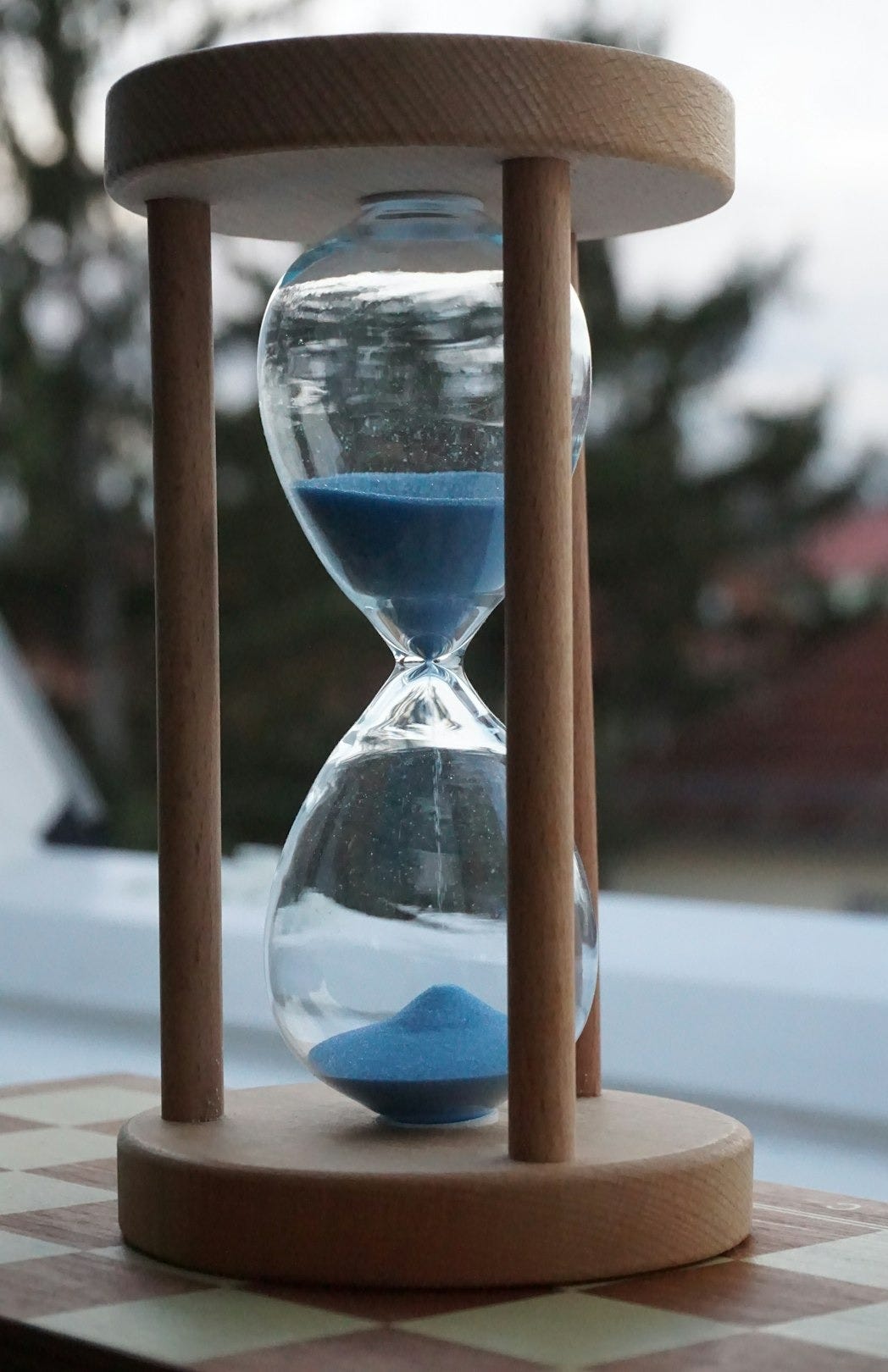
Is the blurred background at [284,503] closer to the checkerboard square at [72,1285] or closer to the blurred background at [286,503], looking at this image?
the blurred background at [286,503]

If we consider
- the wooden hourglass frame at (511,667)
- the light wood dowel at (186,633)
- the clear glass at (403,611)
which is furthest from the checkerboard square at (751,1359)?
the light wood dowel at (186,633)

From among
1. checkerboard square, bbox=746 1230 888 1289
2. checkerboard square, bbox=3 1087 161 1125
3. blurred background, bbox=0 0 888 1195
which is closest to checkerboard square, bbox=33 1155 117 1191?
checkerboard square, bbox=3 1087 161 1125

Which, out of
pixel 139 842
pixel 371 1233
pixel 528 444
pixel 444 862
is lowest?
pixel 139 842

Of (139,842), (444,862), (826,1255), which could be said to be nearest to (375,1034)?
(444,862)

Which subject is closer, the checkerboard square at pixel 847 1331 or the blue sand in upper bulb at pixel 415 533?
the checkerboard square at pixel 847 1331

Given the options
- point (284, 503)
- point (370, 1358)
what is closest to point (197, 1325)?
point (370, 1358)

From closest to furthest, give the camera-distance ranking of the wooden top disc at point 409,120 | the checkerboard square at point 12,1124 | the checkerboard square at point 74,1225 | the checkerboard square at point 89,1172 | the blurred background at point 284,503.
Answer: the wooden top disc at point 409,120, the checkerboard square at point 74,1225, the checkerboard square at point 89,1172, the checkerboard square at point 12,1124, the blurred background at point 284,503

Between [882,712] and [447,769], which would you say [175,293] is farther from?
[882,712]
